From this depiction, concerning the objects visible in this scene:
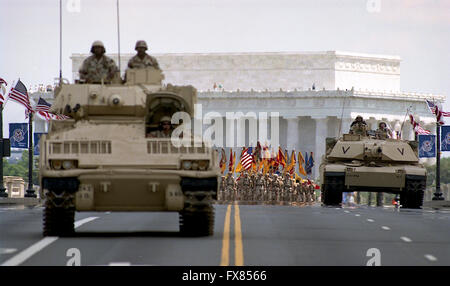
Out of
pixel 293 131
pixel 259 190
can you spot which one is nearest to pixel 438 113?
pixel 259 190

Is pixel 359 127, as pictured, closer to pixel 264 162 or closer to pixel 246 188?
pixel 246 188

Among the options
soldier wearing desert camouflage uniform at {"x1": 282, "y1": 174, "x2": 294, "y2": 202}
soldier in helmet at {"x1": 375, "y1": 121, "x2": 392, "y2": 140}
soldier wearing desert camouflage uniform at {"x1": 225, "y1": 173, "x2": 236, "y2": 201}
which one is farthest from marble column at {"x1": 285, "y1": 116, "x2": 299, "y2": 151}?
soldier in helmet at {"x1": 375, "y1": 121, "x2": 392, "y2": 140}

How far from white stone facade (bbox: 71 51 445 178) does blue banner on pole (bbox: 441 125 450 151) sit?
263ft

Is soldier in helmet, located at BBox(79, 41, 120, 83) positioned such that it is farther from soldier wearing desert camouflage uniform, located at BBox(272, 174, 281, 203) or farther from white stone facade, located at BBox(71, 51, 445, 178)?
white stone facade, located at BBox(71, 51, 445, 178)

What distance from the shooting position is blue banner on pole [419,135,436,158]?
66250 millimetres

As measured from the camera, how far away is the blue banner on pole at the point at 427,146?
66.2 m

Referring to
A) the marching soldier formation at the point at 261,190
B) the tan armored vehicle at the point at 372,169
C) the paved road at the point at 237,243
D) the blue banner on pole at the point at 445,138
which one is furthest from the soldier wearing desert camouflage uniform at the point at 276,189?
the paved road at the point at 237,243

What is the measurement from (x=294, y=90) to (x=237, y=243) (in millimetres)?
125530

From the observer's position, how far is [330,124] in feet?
486

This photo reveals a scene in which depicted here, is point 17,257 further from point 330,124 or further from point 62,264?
point 330,124
